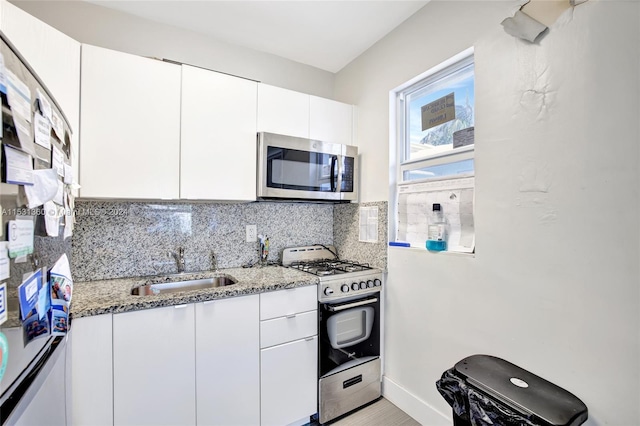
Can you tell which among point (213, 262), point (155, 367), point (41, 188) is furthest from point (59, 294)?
point (213, 262)

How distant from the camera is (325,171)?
2152mm

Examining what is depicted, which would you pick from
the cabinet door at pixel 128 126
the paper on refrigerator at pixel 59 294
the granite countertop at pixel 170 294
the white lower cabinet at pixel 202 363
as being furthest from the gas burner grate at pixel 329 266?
the paper on refrigerator at pixel 59 294

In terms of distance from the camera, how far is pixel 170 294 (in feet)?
4.78

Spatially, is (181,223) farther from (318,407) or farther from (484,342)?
(484,342)

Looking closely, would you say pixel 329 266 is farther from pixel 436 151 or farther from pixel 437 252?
pixel 436 151

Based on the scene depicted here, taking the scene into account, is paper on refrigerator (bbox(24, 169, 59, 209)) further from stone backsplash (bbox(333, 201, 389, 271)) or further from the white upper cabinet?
stone backsplash (bbox(333, 201, 389, 271))

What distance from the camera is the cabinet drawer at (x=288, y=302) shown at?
1666 millimetres

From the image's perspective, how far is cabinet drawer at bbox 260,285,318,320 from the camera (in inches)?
65.6

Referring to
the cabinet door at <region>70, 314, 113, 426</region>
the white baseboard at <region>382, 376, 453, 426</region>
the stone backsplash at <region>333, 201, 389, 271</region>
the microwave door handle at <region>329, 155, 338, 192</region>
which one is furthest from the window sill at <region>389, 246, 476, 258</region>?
the cabinet door at <region>70, 314, 113, 426</region>

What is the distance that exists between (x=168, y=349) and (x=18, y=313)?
36.8 inches

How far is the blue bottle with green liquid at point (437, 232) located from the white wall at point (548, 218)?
0.26 ft

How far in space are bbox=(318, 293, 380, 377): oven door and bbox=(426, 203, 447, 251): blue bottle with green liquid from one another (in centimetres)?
59

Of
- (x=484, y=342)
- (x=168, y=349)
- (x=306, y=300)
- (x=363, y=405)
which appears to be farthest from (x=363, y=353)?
(x=168, y=349)

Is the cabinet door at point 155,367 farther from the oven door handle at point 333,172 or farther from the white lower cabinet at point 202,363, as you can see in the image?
the oven door handle at point 333,172
